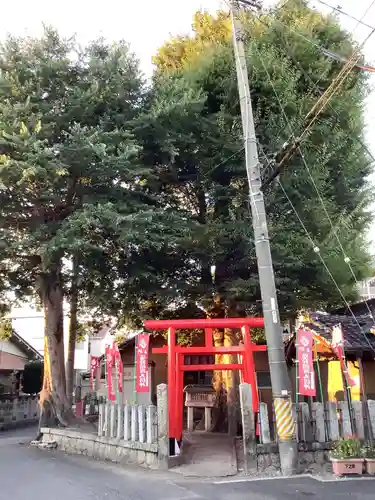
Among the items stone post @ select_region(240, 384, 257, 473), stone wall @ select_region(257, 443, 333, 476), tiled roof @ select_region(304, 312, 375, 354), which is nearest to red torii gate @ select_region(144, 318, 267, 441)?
stone post @ select_region(240, 384, 257, 473)

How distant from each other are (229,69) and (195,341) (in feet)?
39.9

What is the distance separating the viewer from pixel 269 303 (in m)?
9.59

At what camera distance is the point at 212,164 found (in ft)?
49.0

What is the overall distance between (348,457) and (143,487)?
13.8 ft

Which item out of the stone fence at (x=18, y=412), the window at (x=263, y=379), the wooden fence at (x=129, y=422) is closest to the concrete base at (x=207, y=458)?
the wooden fence at (x=129, y=422)

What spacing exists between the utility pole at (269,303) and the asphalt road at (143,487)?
2.56 ft

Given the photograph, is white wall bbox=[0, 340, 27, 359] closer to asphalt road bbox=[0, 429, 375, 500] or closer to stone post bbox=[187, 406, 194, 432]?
stone post bbox=[187, 406, 194, 432]

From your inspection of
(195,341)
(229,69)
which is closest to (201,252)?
(229,69)

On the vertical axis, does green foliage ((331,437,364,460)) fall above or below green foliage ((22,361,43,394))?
below

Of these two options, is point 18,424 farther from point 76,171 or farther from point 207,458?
point 76,171

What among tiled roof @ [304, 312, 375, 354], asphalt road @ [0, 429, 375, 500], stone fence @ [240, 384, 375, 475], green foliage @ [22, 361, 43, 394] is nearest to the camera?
asphalt road @ [0, 429, 375, 500]

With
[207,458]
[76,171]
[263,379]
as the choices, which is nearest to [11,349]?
[263,379]

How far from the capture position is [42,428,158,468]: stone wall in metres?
10.4

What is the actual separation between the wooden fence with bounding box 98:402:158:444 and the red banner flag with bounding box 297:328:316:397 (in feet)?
11.5
